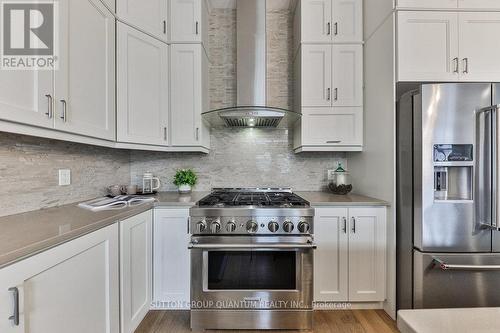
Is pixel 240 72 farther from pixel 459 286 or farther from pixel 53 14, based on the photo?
pixel 459 286

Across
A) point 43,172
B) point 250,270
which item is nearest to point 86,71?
point 43,172

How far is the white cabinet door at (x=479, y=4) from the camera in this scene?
5.74ft

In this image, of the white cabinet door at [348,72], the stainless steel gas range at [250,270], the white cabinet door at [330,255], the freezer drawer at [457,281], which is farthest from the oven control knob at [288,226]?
the white cabinet door at [348,72]

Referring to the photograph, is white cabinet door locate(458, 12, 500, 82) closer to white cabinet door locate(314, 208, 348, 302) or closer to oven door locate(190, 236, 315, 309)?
white cabinet door locate(314, 208, 348, 302)

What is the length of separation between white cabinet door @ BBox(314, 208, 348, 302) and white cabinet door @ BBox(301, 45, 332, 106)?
1039 mm

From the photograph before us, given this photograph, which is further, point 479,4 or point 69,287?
point 479,4

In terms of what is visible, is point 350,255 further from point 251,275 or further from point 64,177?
point 64,177

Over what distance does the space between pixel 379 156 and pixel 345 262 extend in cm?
92

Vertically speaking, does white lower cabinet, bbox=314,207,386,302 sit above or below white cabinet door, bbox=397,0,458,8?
below

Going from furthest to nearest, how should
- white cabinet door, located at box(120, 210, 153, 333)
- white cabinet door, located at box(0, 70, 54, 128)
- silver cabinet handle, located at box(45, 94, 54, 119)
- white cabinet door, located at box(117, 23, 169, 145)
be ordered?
1. white cabinet door, located at box(117, 23, 169, 145)
2. white cabinet door, located at box(120, 210, 153, 333)
3. silver cabinet handle, located at box(45, 94, 54, 119)
4. white cabinet door, located at box(0, 70, 54, 128)

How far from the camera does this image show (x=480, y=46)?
1.76 m

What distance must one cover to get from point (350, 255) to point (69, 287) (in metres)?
1.84

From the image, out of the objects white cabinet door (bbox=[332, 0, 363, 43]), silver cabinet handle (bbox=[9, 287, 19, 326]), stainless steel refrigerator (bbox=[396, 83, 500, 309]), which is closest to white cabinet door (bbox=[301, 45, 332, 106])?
white cabinet door (bbox=[332, 0, 363, 43])

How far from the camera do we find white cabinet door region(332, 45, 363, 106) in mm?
2252
